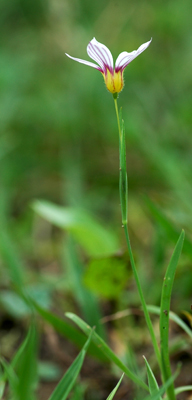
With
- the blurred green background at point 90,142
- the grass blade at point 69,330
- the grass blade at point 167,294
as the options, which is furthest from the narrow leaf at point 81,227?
the grass blade at point 167,294

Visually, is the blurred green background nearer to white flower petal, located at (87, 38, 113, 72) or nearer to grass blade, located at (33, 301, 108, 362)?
grass blade, located at (33, 301, 108, 362)

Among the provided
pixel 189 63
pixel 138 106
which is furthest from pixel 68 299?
pixel 189 63

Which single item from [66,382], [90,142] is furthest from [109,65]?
[90,142]

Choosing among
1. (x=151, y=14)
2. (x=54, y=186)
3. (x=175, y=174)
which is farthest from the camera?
(x=151, y=14)

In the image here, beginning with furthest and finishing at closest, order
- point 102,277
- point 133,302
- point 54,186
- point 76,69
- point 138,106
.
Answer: point 76,69, point 138,106, point 54,186, point 133,302, point 102,277

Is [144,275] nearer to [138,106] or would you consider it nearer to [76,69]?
[138,106]

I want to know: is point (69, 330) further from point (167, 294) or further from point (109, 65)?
point (109, 65)

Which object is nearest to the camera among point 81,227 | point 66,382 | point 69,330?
point 66,382

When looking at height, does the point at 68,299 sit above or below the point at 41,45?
below
